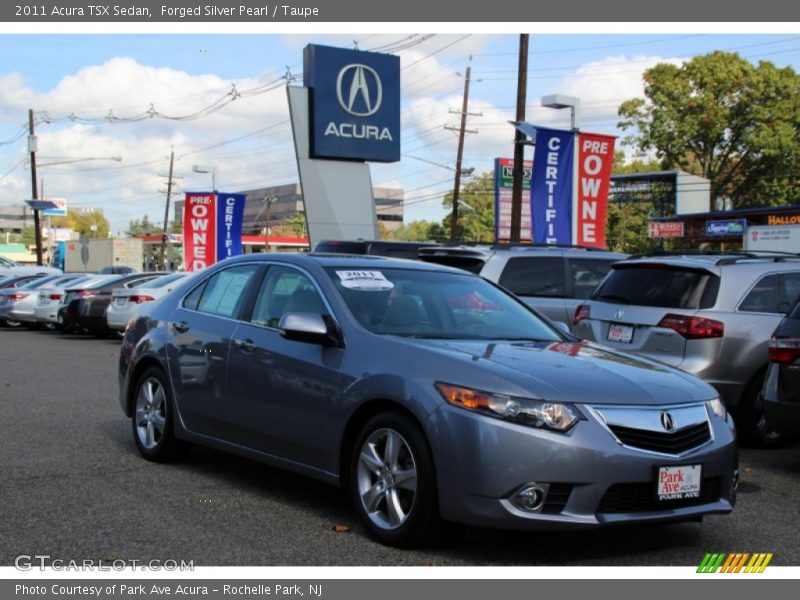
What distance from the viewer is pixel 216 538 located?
555 cm

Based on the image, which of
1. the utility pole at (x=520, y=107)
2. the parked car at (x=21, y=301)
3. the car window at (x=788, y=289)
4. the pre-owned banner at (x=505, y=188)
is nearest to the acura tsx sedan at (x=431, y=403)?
the car window at (x=788, y=289)

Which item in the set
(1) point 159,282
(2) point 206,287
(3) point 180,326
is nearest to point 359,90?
(1) point 159,282

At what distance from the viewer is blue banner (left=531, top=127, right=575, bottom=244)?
2167 cm

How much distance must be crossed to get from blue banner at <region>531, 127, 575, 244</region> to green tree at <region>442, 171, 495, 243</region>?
78676 mm

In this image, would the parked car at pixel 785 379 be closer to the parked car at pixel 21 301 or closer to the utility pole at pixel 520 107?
the utility pole at pixel 520 107

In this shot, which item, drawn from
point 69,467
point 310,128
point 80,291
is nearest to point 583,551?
point 69,467

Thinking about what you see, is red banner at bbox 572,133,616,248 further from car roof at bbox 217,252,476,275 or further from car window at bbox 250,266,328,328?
car window at bbox 250,266,328,328

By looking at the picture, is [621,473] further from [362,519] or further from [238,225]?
[238,225]

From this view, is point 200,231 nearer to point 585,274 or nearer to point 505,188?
point 505,188

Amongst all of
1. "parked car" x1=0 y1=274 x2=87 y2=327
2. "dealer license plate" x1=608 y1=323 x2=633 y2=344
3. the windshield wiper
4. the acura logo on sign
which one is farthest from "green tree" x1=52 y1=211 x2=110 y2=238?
"dealer license plate" x1=608 y1=323 x2=633 y2=344

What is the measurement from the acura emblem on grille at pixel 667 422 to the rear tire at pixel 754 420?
400 centimetres

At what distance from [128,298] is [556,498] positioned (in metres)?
17.4

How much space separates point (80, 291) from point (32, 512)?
58.2ft

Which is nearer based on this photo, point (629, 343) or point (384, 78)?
point (629, 343)
